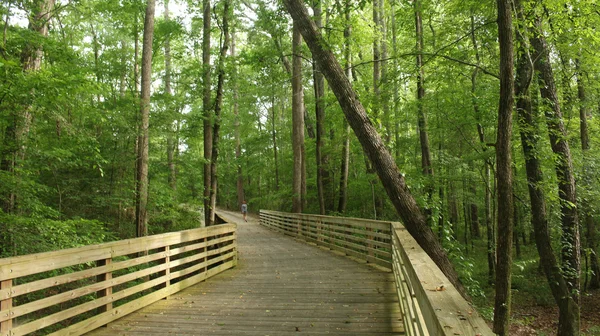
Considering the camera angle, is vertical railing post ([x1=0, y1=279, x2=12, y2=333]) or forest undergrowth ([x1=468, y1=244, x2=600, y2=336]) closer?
vertical railing post ([x1=0, y1=279, x2=12, y2=333])

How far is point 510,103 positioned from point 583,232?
13191mm

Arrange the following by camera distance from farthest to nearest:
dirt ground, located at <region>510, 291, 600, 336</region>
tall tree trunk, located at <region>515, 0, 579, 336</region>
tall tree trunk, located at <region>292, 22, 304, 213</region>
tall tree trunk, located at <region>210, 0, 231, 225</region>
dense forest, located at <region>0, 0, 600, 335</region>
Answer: tall tree trunk, located at <region>292, 22, 304, 213</region>, tall tree trunk, located at <region>210, 0, 231, 225</region>, dirt ground, located at <region>510, 291, 600, 336</region>, tall tree trunk, located at <region>515, 0, 579, 336</region>, dense forest, located at <region>0, 0, 600, 335</region>

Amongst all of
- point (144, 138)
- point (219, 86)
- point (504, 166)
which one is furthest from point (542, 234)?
point (144, 138)

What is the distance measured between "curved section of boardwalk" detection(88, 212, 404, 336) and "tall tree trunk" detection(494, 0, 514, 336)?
4.89 feet

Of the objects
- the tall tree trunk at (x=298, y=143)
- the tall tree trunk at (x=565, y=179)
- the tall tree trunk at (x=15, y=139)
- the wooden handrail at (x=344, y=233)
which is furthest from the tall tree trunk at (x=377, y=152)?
the tall tree trunk at (x=298, y=143)

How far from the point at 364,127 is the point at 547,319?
860 cm

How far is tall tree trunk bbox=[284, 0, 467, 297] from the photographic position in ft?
21.8

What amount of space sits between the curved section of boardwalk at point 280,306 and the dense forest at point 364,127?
1624 millimetres

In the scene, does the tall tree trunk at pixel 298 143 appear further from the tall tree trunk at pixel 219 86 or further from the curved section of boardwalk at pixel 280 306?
the curved section of boardwalk at pixel 280 306

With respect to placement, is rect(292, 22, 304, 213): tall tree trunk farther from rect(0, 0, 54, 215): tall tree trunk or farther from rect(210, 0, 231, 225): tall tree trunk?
rect(0, 0, 54, 215): tall tree trunk

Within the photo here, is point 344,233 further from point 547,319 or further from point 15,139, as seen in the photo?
point 15,139

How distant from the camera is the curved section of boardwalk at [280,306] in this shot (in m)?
4.62

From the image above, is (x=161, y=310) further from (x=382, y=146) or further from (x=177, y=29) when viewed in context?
Result: (x=177, y=29)

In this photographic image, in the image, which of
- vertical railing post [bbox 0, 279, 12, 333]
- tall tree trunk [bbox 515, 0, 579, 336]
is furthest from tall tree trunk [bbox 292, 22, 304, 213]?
vertical railing post [bbox 0, 279, 12, 333]
